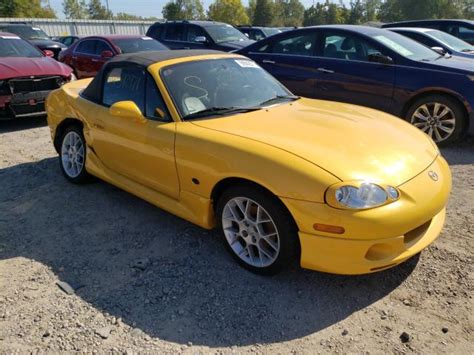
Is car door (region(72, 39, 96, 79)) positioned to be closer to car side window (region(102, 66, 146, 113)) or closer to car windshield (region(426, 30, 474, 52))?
car side window (region(102, 66, 146, 113))

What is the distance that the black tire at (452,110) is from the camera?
18.3ft

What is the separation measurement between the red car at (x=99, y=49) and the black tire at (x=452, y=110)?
651 centimetres

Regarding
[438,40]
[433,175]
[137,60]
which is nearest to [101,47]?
[137,60]

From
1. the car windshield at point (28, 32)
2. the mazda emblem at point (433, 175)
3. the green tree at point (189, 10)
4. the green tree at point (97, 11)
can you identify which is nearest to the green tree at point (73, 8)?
the green tree at point (97, 11)

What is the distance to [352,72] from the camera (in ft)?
20.4

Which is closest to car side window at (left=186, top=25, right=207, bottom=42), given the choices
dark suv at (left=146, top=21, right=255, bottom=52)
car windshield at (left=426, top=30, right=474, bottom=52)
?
dark suv at (left=146, top=21, right=255, bottom=52)

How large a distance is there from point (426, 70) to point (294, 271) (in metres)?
4.06

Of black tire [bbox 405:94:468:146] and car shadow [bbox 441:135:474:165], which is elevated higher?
black tire [bbox 405:94:468:146]

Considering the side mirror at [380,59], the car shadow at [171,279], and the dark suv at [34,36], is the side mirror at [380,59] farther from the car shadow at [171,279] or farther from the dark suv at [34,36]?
the dark suv at [34,36]

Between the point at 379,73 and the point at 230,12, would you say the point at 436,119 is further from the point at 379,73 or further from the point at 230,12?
the point at 230,12

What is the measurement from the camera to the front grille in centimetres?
698

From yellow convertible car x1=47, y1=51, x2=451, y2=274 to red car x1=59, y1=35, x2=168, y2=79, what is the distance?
→ 6.06 metres

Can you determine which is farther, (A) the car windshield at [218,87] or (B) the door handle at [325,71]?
(B) the door handle at [325,71]

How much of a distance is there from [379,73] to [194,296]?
455 centimetres
